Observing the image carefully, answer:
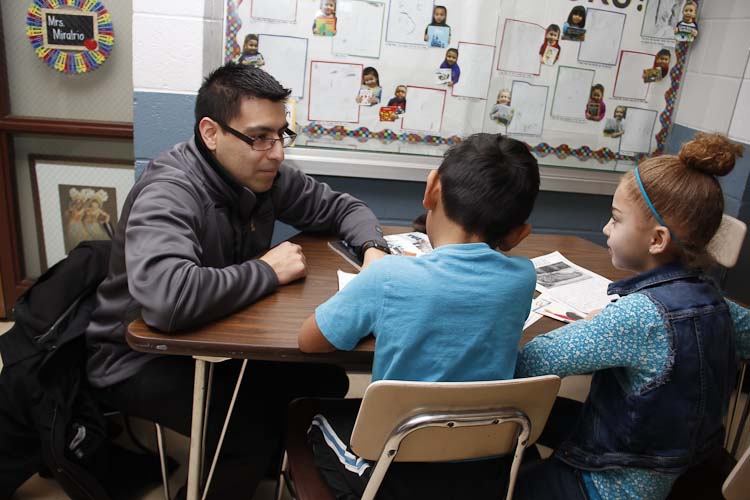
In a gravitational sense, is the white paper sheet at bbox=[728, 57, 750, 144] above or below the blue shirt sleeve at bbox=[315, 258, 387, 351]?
above

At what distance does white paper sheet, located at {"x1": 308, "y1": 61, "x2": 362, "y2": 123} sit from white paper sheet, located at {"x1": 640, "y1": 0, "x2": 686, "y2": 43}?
1.25 meters

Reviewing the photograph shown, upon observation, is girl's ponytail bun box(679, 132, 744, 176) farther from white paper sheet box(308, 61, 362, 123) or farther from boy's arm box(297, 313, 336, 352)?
white paper sheet box(308, 61, 362, 123)

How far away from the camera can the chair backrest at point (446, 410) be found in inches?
39.2

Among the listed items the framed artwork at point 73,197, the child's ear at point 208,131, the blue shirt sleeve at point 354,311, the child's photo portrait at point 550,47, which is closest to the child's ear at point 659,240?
the blue shirt sleeve at point 354,311

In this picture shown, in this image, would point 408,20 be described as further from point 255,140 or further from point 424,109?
point 255,140

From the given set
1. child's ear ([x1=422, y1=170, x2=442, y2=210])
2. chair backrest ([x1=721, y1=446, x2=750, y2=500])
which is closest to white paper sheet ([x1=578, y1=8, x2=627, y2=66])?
child's ear ([x1=422, y1=170, x2=442, y2=210])

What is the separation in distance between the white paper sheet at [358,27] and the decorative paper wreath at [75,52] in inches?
36.4

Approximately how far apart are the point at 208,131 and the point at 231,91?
0.37 ft

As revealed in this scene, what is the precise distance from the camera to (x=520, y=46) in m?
2.58

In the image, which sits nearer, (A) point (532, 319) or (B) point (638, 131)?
(A) point (532, 319)

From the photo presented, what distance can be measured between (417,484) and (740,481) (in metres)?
0.59

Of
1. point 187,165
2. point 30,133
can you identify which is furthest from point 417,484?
point 30,133

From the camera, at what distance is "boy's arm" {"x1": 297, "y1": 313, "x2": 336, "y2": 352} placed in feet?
3.73

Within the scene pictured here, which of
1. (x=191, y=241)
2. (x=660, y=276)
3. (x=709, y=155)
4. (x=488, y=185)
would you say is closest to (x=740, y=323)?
(x=660, y=276)
